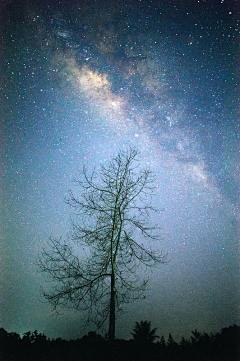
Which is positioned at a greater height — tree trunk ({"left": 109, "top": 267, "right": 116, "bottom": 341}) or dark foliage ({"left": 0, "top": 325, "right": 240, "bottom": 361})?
tree trunk ({"left": 109, "top": 267, "right": 116, "bottom": 341})

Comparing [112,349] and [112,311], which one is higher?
[112,311]

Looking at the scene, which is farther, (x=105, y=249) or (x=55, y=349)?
(x=105, y=249)

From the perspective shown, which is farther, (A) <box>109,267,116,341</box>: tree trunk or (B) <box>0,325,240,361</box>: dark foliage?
(A) <box>109,267,116,341</box>: tree trunk

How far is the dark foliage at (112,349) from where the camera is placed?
6.97 meters

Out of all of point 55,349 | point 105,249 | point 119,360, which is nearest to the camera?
point 119,360

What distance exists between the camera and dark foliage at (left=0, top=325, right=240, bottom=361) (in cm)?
697

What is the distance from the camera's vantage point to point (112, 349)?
23.2 ft

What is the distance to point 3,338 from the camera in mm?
8117

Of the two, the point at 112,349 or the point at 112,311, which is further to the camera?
the point at 112,311

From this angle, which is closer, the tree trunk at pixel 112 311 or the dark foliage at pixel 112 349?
the dark foliage at pixel 112 349

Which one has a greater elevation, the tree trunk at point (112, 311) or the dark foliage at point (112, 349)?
the tree trunk at point (112, 311)

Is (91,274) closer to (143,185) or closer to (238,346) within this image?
(143,185)

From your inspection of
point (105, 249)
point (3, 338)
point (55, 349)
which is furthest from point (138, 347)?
point (3, 338)

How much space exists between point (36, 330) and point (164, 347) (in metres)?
4.89
